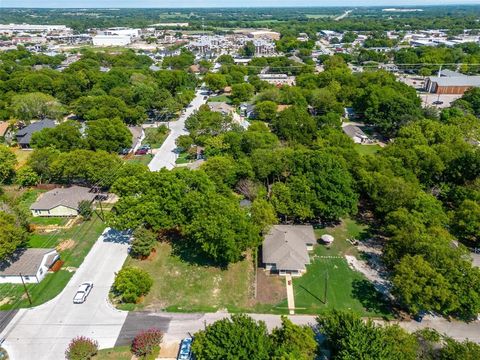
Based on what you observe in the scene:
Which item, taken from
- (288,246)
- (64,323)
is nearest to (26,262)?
(64,323)

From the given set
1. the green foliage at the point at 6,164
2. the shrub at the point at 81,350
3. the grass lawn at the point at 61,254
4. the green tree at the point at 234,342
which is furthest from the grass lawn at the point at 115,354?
the green foliage at the point at 6,164

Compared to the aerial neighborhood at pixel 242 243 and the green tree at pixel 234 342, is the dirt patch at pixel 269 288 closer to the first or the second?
the aerial neighborhood at pixel 242 243

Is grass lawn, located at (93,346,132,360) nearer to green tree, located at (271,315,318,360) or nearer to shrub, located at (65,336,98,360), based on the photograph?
shrub, located at (65,336,98,360)

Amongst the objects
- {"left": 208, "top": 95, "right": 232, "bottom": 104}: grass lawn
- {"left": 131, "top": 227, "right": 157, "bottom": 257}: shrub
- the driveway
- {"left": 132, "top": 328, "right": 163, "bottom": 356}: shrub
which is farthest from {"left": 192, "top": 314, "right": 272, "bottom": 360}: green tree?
{"left": 208, "top": 95, "right": 232, "bottom": 104}: grass lawn

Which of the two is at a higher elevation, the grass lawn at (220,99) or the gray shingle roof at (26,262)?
the gray shingle roof at (26,262)

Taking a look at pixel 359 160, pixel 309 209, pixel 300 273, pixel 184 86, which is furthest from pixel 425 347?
pixel 184 86

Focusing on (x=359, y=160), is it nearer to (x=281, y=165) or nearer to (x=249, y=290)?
(x=281, y=165)
